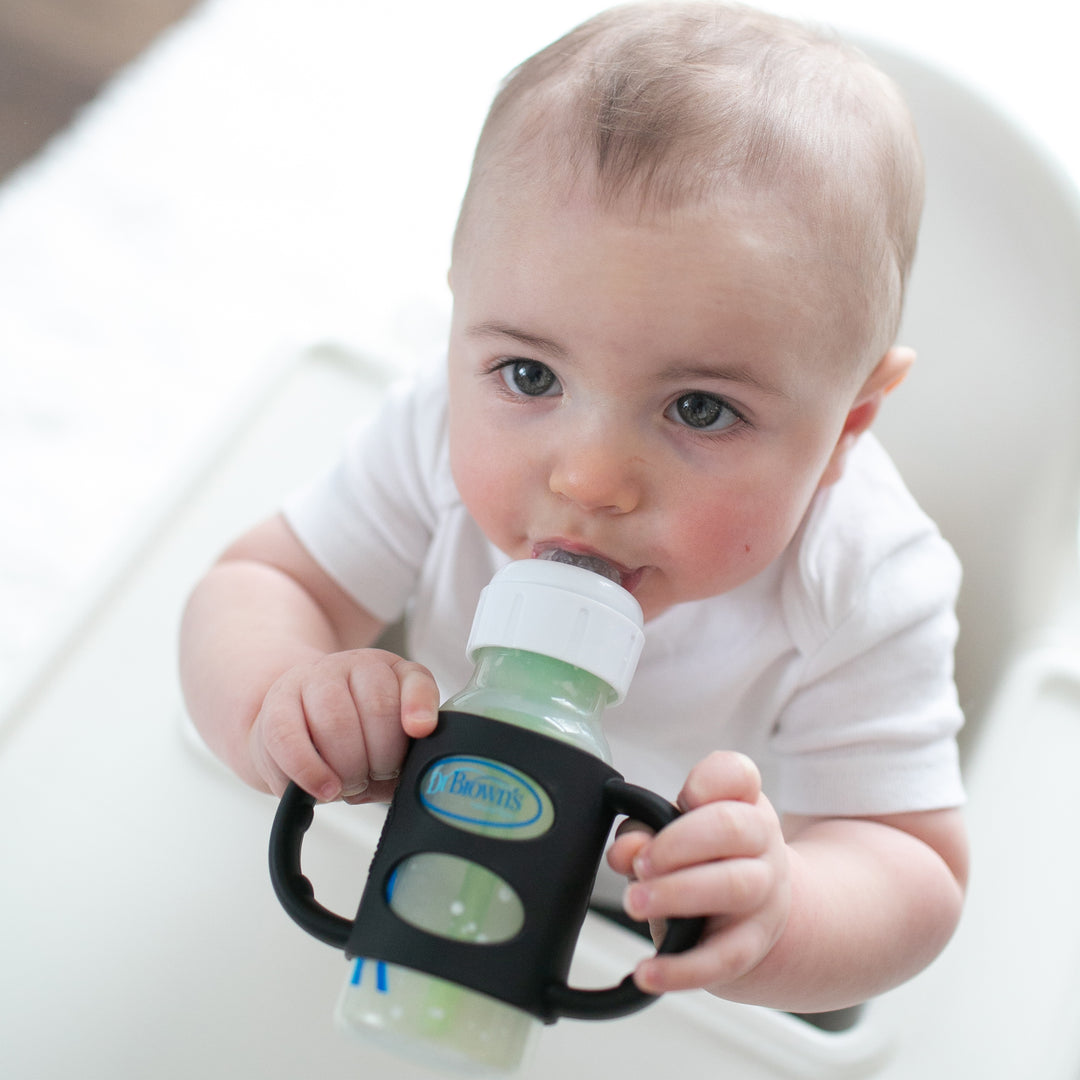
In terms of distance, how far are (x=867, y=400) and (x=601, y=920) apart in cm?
29

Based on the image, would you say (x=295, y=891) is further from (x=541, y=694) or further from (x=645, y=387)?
(x=645, y=387)

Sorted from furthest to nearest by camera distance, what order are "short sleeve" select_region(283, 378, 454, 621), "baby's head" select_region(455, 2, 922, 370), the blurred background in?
1. the blurred background
2. "short sleeve" select_region(283, 378, 454, 621)
3. "baby's head" select_region(455, 2, 922, 370)

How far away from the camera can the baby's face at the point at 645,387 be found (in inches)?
18.8

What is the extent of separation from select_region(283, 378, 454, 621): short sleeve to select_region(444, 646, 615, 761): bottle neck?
27 centimetres

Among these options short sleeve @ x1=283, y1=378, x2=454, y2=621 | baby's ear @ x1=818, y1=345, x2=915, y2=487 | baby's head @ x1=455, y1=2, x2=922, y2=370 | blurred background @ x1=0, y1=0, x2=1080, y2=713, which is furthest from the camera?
blurred background @ x1=0, y1=0, x2=1080, y2=713

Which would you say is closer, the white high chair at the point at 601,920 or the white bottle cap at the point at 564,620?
the white bottle cap at the point at 564,620

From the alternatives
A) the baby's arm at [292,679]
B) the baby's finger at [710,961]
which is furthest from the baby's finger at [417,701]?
the baby's finger at [710,961]

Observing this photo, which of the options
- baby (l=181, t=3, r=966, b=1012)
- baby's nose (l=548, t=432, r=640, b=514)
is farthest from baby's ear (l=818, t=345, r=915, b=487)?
baby's nose (l=548, t=432, r=640, b=514)

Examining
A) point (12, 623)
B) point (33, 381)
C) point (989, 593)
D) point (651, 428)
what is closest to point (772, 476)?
point (651, 428)

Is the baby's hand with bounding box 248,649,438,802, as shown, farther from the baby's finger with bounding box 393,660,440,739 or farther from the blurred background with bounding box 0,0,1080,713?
the blurred background with bounding box 0,0,1080,713

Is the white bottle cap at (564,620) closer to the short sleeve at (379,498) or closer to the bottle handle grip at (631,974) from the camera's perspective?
the bottle handle grip at (631,974)

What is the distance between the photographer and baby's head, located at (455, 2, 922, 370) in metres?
0.49

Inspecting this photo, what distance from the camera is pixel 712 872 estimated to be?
0.41m

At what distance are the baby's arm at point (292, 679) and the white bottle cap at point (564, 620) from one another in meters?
0.04
